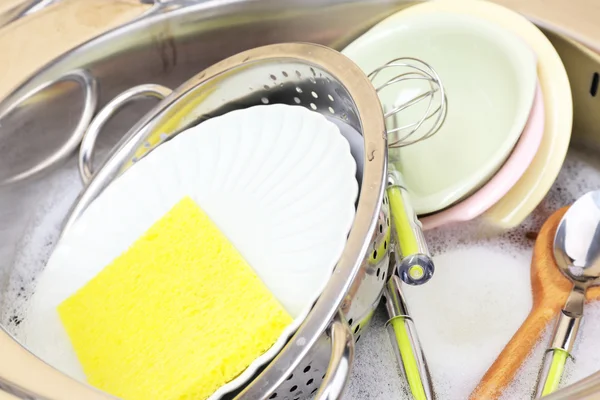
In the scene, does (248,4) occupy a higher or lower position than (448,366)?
higher

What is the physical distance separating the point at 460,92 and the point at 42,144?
478 mm

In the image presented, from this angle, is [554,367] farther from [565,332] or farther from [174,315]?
[174,315]

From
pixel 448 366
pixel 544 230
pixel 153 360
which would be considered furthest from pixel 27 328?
pixel 544 230

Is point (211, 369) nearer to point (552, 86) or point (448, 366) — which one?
point (448, 366)

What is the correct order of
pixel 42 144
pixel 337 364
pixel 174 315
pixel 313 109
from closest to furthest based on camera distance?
pixel 337 364 < pixel 174 315 < pixel 313 109 < pixel 42 144

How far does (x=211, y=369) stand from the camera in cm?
46

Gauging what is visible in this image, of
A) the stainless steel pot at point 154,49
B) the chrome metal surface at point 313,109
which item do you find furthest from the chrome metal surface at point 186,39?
the chrome metal surface at point 313,109

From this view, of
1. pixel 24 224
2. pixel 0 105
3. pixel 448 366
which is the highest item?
pixel 0 105

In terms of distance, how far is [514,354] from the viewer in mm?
562

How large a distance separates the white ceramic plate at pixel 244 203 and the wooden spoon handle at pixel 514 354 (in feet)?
0.62

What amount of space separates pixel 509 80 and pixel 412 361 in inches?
12.1

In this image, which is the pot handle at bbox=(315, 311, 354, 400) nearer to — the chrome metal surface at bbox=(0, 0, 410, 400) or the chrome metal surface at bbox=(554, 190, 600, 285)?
the chrome metal surface at bbox=(554, 190, 600, 285)

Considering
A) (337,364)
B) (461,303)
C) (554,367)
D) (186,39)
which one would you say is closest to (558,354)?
(554,367)

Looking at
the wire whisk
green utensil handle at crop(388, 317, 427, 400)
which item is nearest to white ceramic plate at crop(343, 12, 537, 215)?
the wire whisk
